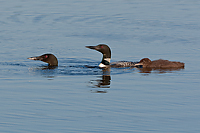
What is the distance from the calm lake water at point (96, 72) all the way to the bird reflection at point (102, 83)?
2cm

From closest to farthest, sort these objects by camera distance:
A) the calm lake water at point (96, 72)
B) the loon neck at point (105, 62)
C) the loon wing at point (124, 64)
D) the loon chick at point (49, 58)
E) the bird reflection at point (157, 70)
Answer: the calm lake water at point (96, 72), the bird reflection at point (157, 70), the loon wing at point (124, 64), the loon neck at point (105, 62), the loon chick at point (49, 58)

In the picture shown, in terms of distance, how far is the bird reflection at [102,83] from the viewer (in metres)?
10.0

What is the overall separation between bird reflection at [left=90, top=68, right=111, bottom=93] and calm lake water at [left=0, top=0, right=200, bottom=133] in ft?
0.08

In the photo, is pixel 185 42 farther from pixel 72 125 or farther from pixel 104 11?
pixel 72 125

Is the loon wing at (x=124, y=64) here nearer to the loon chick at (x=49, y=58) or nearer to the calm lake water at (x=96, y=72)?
the calm lake water at (x=96, y=72)

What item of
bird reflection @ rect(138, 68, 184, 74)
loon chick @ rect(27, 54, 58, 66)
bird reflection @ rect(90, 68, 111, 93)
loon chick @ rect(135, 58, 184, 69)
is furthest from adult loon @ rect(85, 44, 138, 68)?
loon chick @ rect(27, 54, 58, 66)

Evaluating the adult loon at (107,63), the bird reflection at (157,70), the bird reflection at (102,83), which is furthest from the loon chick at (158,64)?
the bird reflection at (102,83)

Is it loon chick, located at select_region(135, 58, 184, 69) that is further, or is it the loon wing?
the loon wing

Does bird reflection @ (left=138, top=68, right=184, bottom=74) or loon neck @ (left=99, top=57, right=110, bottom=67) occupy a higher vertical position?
loon neck @ (left=99, top=57, right=110, bottom=67)

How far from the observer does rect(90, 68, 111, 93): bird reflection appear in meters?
10.0

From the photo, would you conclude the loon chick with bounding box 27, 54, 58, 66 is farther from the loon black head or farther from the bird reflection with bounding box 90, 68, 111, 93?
the bird reflection with bounding box 90, 68, 111, 93

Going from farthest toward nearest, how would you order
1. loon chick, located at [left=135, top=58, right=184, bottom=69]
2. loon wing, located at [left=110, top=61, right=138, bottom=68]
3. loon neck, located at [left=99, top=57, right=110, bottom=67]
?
1. loon neck, located at [left=99, top=57, right=110, bottom=67]
2. loon wing, located at [left=110, top=61, right=138, bottom=68]
3. loon chick, located at [left=135, top=58, right=184, bottom=69]

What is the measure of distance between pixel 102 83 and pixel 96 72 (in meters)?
1.82

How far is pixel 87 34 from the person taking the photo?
59.1 ft
